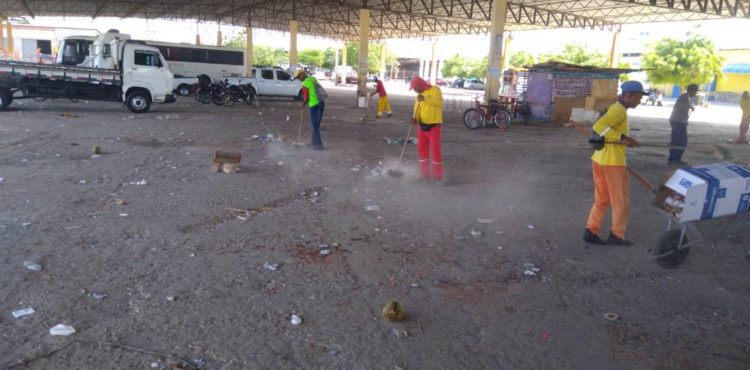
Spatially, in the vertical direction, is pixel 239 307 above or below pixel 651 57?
below

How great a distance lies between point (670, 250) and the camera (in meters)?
4.64

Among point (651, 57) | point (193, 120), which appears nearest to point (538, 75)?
point (193, 120)

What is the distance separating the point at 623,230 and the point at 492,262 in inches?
59.2

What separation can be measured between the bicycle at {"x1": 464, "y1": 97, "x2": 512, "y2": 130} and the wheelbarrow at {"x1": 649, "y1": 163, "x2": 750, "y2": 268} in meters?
12.2

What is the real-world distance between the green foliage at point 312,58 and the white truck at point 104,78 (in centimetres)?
5534

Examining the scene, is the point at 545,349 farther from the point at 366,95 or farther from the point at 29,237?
the point at 366,95

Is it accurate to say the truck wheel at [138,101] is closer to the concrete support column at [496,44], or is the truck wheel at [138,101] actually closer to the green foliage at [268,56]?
the concrete support column at [496,44]

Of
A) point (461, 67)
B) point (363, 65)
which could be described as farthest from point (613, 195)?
point (461, 67)

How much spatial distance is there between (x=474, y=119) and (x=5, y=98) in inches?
537

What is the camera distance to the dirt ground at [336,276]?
10.3 feet

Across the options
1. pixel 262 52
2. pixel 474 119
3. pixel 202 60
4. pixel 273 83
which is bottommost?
pixel 474 119

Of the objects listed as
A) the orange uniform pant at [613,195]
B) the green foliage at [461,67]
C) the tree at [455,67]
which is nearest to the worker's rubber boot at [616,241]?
the orange uniform pant at [613,195]

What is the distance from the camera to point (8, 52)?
3694 cm

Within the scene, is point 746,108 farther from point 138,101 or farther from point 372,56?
point 372,56
